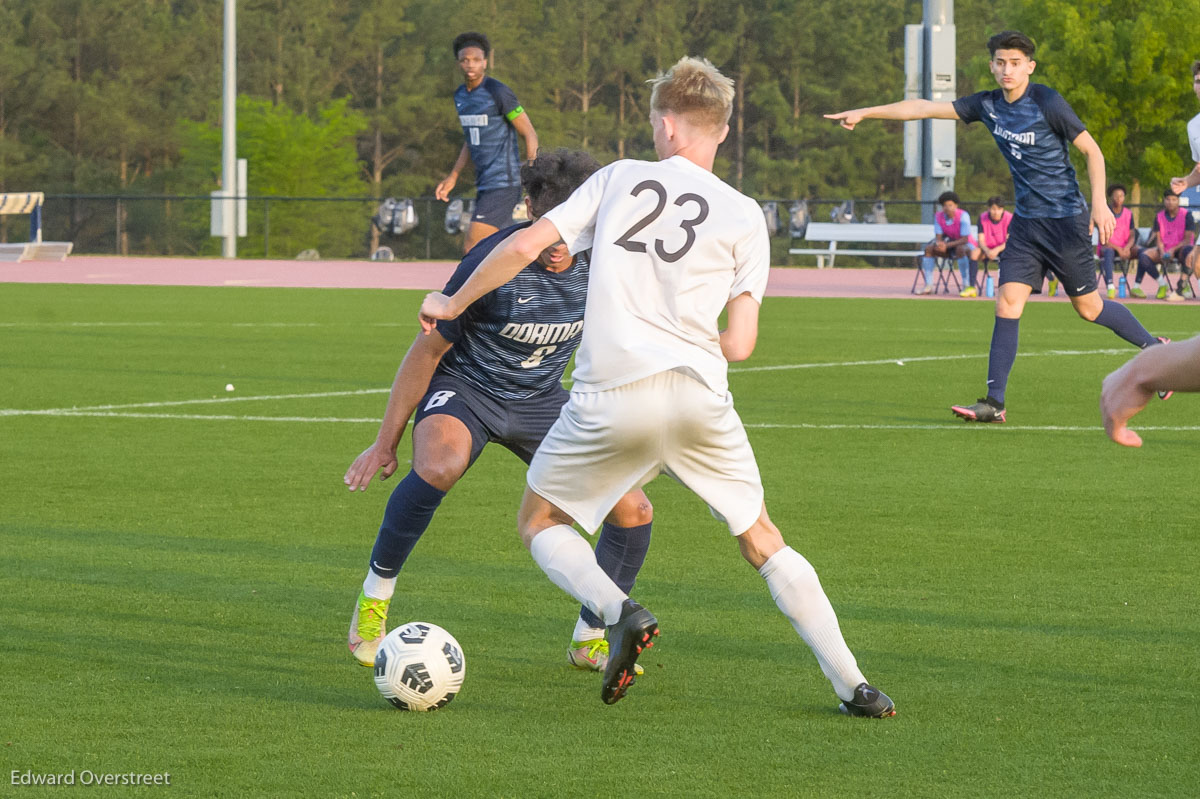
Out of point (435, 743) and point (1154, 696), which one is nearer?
point (435, 743)

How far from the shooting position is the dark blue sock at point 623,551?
519 centimetres

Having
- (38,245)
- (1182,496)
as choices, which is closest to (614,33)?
(38,245)

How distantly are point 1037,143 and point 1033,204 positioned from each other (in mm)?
390

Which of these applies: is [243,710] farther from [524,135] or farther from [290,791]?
[524,135]

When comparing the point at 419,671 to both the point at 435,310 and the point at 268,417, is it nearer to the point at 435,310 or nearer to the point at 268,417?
the point at 435,310

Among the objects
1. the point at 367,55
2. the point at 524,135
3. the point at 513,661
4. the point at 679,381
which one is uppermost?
the point at 367,55

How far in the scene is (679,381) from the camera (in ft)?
14.0

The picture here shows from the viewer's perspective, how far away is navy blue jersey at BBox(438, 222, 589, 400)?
5.30m

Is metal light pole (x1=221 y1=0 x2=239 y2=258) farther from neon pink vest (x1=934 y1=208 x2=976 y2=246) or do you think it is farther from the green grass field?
the green grass field

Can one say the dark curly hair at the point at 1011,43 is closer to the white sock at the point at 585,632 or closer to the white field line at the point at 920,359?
the white field line at the point at 920,359

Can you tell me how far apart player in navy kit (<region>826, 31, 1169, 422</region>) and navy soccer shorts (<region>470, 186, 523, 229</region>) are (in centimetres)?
533

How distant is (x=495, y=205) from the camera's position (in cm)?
1540

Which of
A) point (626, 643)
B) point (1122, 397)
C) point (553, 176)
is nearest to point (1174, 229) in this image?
point (553, 176)

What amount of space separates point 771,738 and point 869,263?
5268 cm
